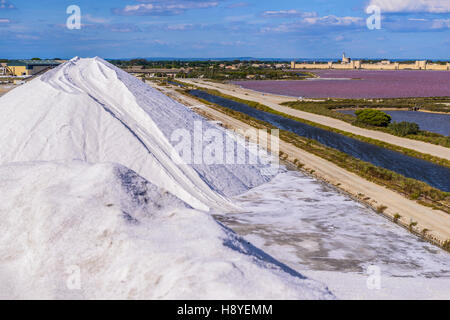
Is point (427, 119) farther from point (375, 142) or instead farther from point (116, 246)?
point (116, 246)

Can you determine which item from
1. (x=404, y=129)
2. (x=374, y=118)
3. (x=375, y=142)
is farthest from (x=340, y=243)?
(x=374, y=118)

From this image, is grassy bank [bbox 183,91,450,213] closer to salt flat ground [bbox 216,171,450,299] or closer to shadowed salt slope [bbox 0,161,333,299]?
salt flat ground [bbox 216,171,450,299]

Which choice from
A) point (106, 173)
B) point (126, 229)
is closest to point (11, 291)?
point (126, 229)

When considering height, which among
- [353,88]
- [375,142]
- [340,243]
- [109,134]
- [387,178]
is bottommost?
[340,243]

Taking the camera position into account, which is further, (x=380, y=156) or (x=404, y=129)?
(x=404, y=129)

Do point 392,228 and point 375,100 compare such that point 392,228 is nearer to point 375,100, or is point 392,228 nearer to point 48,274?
point 48,274

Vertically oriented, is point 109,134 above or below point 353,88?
below

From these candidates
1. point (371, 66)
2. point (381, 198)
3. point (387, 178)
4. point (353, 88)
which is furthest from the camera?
point (371, 66)
